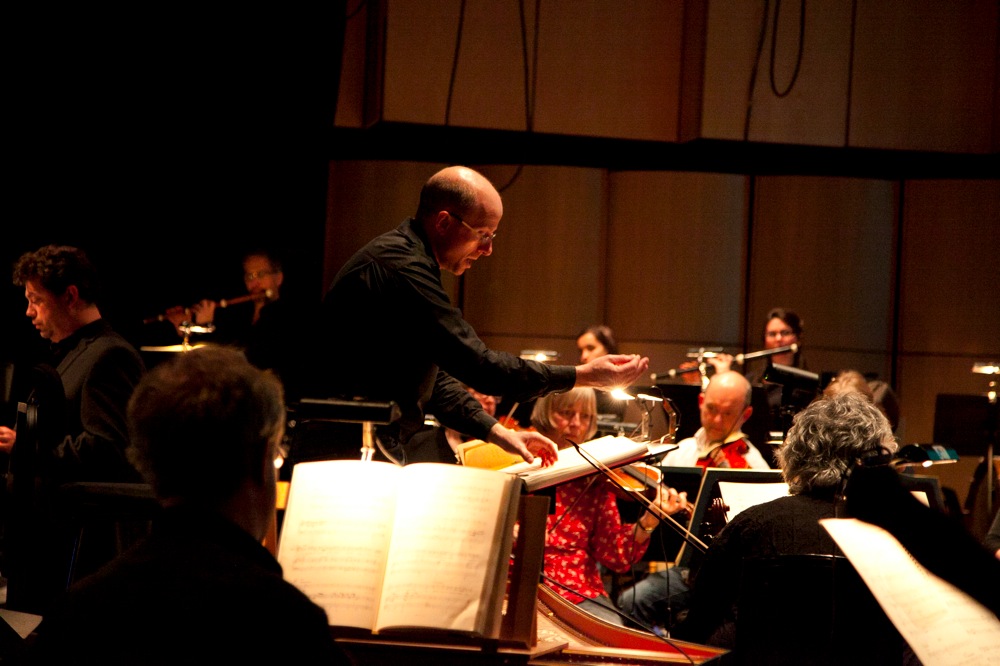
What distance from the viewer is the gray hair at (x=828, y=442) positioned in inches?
97.1

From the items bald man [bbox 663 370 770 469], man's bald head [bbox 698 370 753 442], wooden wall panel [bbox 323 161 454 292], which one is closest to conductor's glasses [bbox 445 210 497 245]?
bald man [bbox 663 370 770 469]

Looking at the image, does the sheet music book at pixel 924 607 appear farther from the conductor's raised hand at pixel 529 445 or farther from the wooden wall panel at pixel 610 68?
the wooden wall panel at pixel 610 68

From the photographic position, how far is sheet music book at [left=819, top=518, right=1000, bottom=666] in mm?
1661

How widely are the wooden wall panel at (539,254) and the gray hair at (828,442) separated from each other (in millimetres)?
4661

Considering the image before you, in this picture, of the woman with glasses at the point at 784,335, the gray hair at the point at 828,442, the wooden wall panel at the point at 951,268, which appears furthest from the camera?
the wooden wall panel at the point at 951,268

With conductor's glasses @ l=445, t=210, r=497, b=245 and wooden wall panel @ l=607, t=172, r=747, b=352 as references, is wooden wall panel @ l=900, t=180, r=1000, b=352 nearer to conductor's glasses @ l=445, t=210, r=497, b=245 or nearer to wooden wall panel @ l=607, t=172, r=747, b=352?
wooden wall panel @ l=607, t=172, r=747, b=352

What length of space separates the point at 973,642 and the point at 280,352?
481 centimetres

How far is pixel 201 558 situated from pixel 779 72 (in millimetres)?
6615

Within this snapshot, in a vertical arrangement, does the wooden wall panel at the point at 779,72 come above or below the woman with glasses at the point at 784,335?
above

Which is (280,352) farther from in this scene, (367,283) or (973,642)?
(973,642)

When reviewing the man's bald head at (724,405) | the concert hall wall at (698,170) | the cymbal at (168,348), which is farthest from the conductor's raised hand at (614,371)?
the concert hall wall at (698,170)

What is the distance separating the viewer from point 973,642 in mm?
1674

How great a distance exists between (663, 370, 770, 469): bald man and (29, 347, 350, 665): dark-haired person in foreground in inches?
143

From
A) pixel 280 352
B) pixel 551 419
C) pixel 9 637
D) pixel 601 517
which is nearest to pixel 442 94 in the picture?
pixel 280 352
